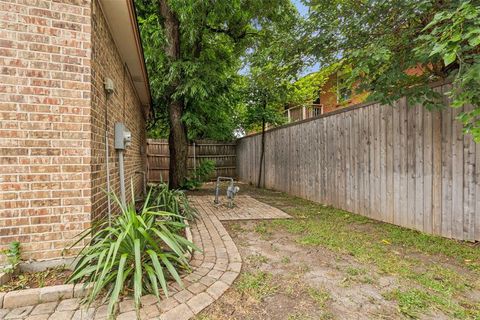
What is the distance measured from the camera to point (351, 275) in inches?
94.5

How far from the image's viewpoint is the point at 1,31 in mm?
2133

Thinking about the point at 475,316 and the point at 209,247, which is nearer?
the point at 475,316

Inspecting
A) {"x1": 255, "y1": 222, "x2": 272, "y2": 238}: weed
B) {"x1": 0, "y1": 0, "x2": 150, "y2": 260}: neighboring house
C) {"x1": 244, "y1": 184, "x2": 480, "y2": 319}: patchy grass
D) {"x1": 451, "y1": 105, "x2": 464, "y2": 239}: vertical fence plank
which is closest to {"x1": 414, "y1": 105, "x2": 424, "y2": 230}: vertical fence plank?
{"x1": 244, "y1": 184, "x2": 480, "y2": 319}: patchy grass

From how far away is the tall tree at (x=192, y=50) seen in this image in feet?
22.7

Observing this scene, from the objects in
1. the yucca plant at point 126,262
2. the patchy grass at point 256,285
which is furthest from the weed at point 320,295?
the yucca plant at point 126,262

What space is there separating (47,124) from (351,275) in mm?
3224

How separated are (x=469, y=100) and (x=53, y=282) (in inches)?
162

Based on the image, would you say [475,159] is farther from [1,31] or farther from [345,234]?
[1,31]

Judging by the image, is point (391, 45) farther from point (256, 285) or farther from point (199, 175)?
point (199, 175)

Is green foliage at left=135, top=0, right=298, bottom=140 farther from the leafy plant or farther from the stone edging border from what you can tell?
the stone edging border

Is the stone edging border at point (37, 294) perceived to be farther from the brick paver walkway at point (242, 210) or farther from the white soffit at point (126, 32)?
the white soffit at point (126, 32)

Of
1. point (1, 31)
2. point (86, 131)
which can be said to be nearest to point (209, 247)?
point (86, 131)

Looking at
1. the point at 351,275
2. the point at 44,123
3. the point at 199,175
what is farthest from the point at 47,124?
the point at 199,175

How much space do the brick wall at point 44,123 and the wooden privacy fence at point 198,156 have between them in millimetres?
8471
